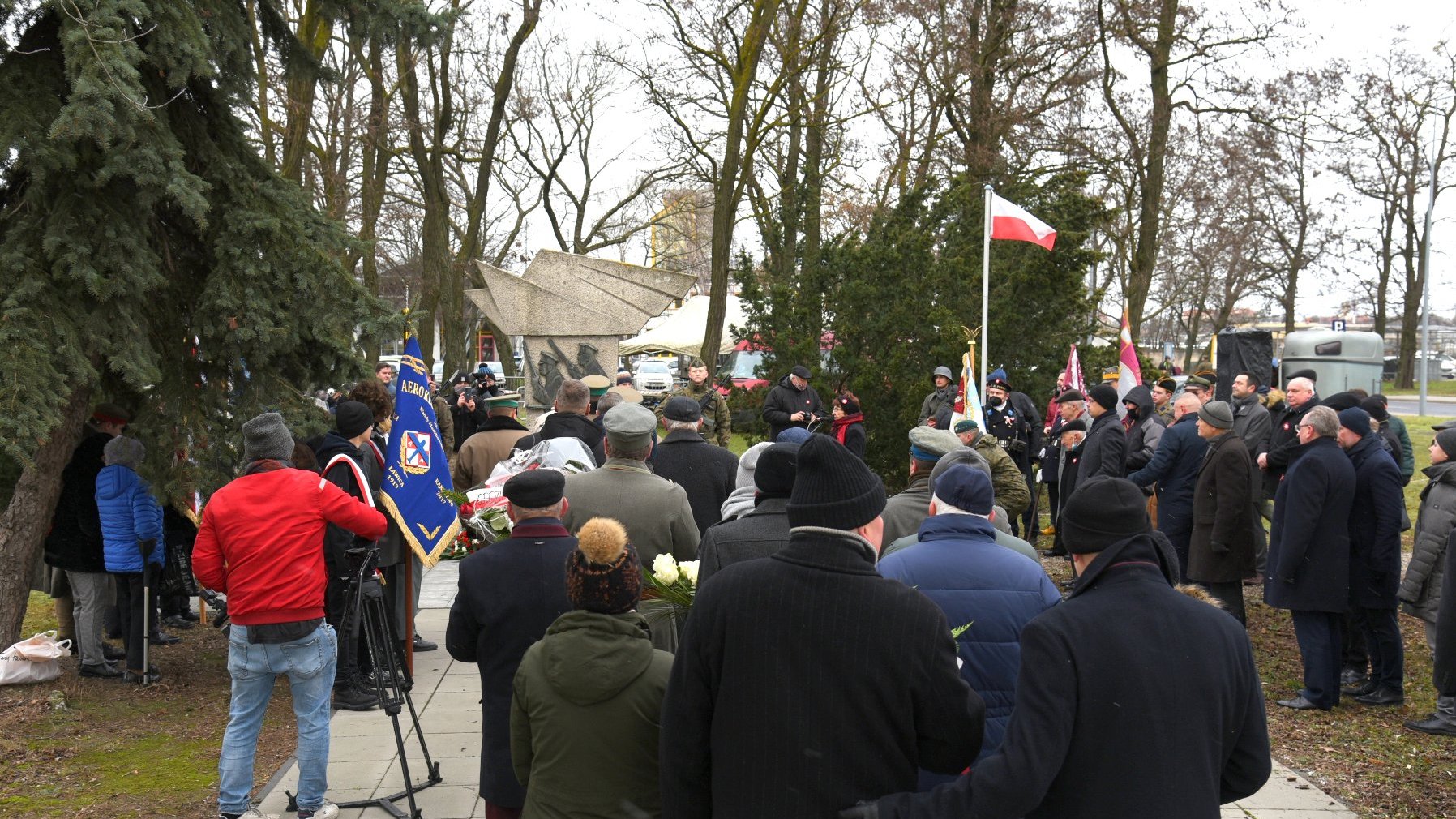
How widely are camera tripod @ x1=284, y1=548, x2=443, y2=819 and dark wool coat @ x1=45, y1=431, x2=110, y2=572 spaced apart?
2.55 metres

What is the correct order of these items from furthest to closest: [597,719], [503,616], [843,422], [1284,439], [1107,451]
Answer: [843,422] → [1107,451] → [1284,439] → [503,616] → [597,719]

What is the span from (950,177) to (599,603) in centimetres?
1789

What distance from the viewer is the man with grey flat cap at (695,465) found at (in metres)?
7.23

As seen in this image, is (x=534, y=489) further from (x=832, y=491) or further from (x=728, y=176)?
(x=728, y=176)

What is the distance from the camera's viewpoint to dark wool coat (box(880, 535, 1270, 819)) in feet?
Result: 8.91

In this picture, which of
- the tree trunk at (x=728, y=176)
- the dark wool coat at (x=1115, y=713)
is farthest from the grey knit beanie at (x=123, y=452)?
the tree trunk at (x=728, y=176)

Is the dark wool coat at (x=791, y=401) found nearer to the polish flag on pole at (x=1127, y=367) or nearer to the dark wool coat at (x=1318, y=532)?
the polish flag on pole at (x=1127, y=367)

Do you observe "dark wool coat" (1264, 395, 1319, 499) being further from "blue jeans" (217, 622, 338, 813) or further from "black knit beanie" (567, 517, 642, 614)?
"blue jeans" (217, 622, 338, 813)

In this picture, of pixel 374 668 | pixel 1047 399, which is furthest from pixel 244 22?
pixel 1047 399

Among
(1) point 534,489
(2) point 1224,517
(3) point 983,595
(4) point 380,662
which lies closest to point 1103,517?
(3) point 983,595

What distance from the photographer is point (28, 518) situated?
764 cm

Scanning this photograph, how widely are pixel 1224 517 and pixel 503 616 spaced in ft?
18.8

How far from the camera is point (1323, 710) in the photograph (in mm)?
7430

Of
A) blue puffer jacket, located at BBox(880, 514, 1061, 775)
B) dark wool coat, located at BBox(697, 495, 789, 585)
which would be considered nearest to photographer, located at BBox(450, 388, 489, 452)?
dark wool coat, located at BBox(697, 495, 789, 585)
